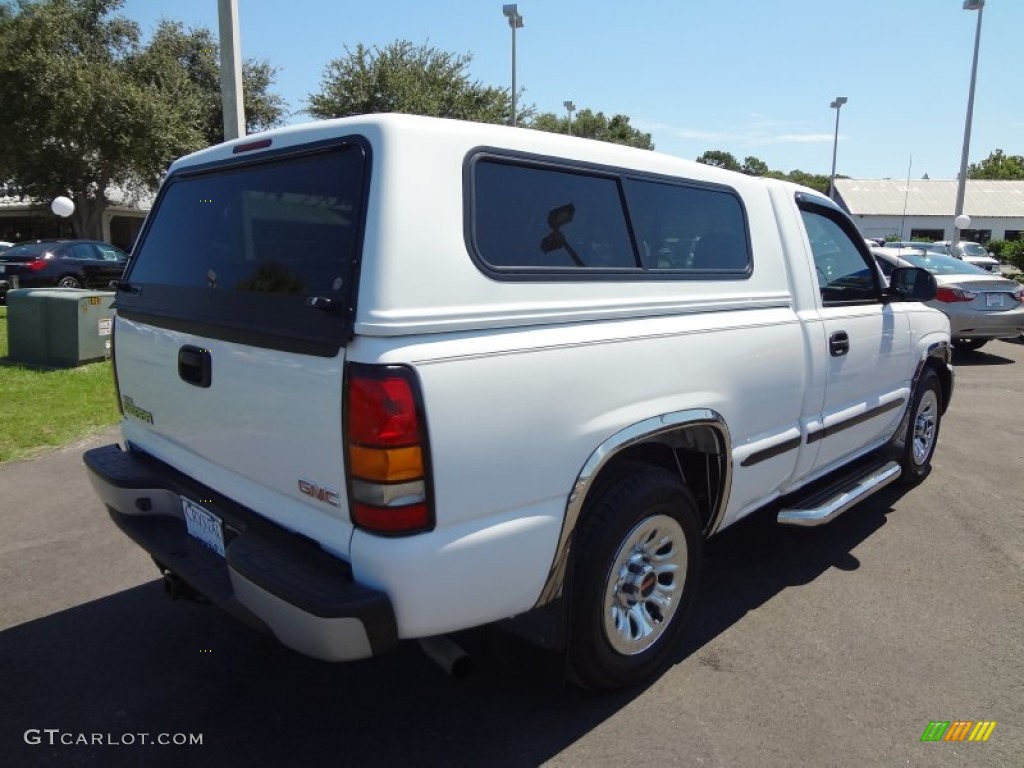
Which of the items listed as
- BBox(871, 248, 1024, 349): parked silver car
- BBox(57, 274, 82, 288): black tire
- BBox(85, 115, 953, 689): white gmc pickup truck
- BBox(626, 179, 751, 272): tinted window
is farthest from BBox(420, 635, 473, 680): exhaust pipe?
BBox(57, 274, 82, 288): black tire

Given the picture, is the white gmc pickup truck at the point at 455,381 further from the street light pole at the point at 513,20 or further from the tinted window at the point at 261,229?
the street light pole at the point at 513,20

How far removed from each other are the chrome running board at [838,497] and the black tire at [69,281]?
16717 millimetres

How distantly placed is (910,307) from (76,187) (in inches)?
1138

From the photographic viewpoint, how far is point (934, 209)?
5934cm

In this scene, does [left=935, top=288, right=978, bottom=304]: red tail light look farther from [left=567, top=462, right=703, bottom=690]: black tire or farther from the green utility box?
the green utility box

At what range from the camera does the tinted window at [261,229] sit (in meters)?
2.33

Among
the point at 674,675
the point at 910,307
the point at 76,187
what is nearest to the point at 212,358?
the point at 674,675

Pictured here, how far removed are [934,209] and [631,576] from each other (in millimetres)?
67401

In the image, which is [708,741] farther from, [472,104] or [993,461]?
[472,104]

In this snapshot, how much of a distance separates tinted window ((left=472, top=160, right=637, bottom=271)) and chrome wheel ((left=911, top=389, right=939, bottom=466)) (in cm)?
347

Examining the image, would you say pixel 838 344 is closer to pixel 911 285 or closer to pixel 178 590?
pixel 911 285

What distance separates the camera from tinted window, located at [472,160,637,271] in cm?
239

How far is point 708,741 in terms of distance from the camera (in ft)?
8.67

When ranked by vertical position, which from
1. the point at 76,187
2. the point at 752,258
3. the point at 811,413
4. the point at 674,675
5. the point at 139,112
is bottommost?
the point at 674,675
